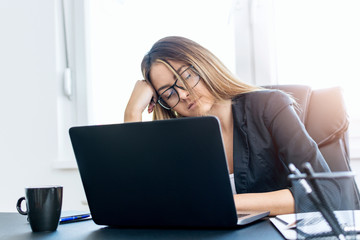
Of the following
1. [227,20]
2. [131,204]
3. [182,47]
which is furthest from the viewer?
[227,20]

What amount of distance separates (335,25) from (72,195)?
1.51 meters

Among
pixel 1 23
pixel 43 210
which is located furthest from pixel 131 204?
pixel 1 23

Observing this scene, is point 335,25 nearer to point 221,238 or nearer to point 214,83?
point 214,83

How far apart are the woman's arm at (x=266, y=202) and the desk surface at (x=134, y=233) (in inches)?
3.9

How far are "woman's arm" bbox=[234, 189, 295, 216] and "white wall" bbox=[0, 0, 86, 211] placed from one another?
1458 mm

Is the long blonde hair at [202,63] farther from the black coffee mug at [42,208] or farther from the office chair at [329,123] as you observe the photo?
the black coffee mug at [42,208]

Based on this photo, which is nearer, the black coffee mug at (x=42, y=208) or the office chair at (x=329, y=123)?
the black coffee mug at (x=42, y=208)

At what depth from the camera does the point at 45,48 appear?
2.24 metres

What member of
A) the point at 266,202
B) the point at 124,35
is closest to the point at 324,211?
the point at 266,202

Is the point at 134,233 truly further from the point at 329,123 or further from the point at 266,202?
the point at 329,123

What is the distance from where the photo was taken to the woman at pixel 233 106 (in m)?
1.29

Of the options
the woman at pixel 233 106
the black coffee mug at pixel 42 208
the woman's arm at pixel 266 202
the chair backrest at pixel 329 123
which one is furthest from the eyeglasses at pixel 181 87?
the black coffee mug at pixel 42 208

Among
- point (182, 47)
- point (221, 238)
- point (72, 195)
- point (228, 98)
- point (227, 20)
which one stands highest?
point (227, 20)

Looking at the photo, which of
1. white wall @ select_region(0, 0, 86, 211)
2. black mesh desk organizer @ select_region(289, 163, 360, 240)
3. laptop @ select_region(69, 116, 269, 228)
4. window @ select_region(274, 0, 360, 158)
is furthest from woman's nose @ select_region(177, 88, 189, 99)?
white wall @ select_region(0, 0, 86, 211)
